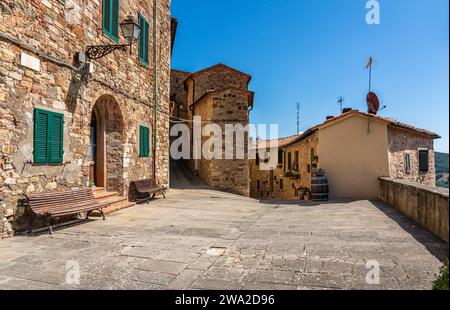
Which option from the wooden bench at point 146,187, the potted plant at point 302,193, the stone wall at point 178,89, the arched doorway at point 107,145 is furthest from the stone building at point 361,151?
the stone wall at point 178,89

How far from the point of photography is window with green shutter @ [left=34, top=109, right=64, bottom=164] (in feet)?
17.9

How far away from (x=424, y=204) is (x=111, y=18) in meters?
8.67

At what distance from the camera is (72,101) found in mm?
6465

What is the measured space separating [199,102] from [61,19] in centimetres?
1074

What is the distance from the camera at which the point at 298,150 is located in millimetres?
15258

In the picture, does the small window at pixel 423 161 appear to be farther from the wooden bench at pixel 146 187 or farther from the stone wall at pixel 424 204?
the wooden bench at pixel 146 187

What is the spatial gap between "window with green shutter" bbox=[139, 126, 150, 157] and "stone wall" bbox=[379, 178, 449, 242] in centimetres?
760

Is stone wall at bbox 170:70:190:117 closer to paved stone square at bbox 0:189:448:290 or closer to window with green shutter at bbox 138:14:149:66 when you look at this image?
window with green shutter at bbox 138:14:149:66

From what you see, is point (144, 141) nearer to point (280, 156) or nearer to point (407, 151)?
point (407, 151)

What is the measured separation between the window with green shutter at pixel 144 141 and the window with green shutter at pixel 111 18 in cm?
290

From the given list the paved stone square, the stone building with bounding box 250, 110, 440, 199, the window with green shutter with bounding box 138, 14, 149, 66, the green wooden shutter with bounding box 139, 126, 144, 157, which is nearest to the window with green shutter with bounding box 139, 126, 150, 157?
the green wooden shutter with bounding box 139, 126, 144, 157
